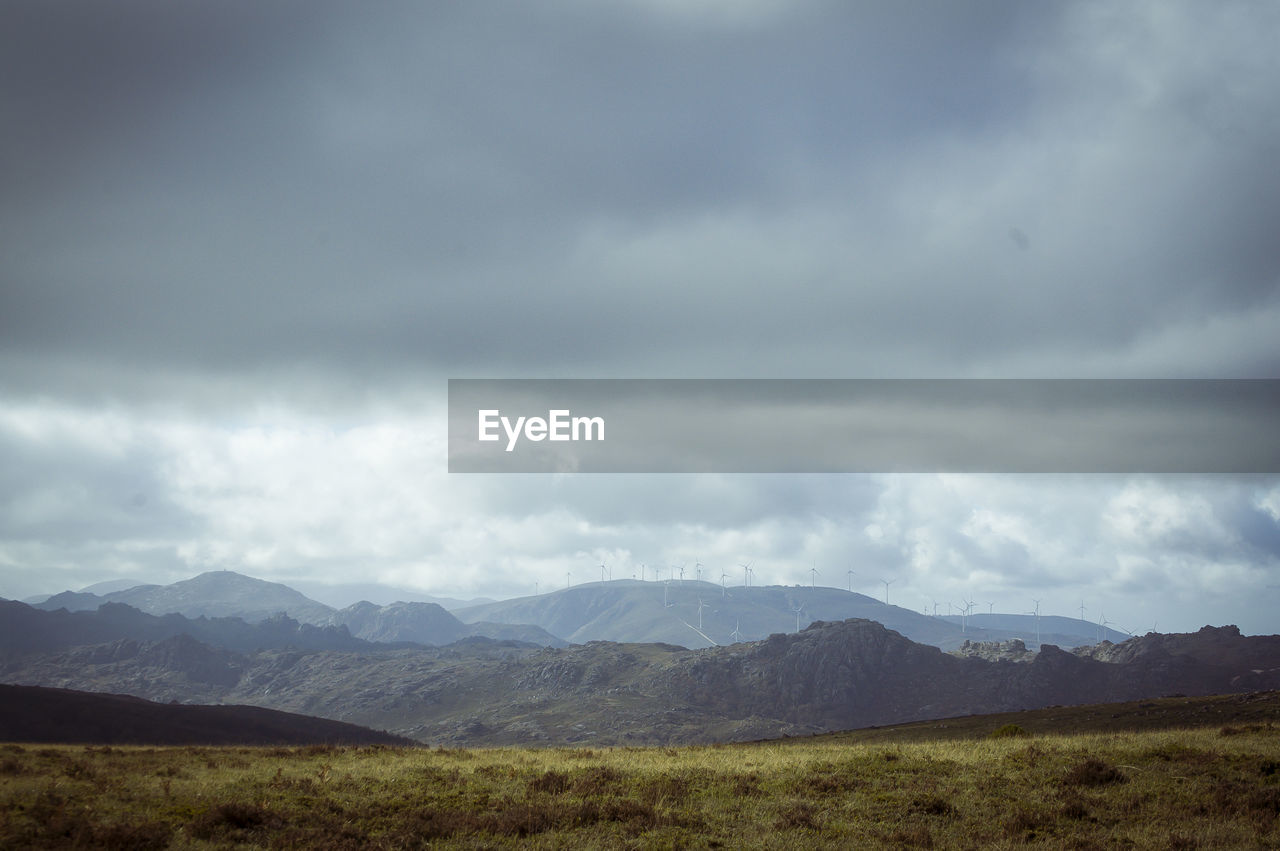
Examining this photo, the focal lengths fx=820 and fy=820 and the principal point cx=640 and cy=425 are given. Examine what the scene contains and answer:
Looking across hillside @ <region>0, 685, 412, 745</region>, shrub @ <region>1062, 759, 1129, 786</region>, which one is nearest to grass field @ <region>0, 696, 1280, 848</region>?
shrub @ <region>1062, 759, 1129, 786</region>

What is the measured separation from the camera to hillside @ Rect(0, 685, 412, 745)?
14550cm

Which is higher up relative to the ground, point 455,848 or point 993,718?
point 455,848

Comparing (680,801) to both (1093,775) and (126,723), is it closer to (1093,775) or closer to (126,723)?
(1093,775)

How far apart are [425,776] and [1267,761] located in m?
33.1

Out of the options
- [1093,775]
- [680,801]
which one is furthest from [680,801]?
[1093,775]

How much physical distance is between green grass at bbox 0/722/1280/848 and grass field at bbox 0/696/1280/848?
0.28ft

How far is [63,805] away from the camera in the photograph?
80.0 ft

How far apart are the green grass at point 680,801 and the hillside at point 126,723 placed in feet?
420

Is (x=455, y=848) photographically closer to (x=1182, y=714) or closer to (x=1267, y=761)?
(x=1267, y=761)

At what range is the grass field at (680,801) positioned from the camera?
75.3ft

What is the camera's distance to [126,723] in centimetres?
15212

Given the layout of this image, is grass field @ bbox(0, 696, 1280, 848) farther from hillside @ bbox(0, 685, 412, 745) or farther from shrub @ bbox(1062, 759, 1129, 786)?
hillside @ bbox(0, 685, 412, 745)

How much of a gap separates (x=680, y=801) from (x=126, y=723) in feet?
534

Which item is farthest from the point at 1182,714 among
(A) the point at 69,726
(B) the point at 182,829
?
(A) the point at 69,726
